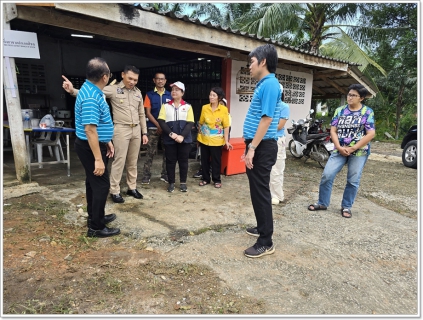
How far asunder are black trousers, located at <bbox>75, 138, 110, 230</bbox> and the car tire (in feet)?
25.1

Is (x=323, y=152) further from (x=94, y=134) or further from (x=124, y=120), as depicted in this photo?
(x=94, y=134)

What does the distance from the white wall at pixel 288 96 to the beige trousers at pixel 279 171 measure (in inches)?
108

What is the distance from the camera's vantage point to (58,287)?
84.0 inches

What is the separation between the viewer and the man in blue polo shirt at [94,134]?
2516 millimetres

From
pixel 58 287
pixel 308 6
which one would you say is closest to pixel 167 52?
pixel 58 287

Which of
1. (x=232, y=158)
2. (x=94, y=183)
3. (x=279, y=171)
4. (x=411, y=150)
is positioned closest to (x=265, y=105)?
(x=94, y=183)

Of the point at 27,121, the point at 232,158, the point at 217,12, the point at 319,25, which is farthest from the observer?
the point at 217,12

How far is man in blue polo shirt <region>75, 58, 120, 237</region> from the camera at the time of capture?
2516mm

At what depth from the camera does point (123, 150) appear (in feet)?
→ 12.2

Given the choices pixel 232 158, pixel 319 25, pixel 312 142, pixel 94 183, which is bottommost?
pixel 232 158

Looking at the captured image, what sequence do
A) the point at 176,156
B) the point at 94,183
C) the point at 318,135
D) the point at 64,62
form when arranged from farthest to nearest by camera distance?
the point at 64,62, the point at 318,135, the point at 176,156, the point at 94,183

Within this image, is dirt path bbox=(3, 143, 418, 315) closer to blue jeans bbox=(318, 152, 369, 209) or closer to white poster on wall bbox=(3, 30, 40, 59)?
blue jeans bbox=(318, 152, 369, 209)

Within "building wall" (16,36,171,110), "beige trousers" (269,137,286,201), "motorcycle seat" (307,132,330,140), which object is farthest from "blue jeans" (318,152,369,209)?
"building wall" (16,36,171,110)

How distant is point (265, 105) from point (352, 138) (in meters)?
1.70
